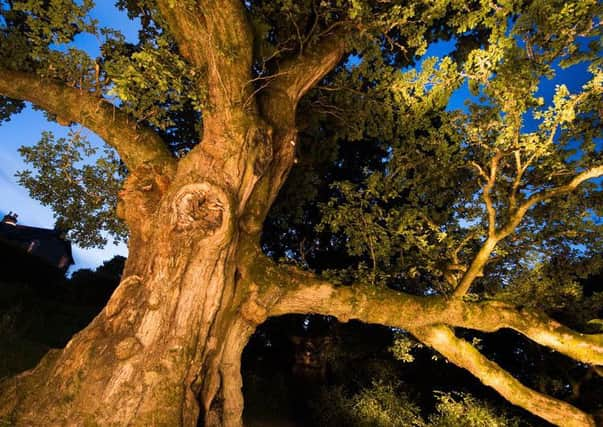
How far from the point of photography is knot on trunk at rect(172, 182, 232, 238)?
18.2 ft

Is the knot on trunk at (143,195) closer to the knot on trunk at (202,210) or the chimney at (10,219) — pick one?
the knot on trunk at (202,210)

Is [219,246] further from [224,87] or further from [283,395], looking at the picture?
[283,395]

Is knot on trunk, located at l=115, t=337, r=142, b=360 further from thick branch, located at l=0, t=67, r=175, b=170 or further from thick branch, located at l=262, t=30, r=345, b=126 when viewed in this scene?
thick branch, located at l=262, t=30, r=345, b=126

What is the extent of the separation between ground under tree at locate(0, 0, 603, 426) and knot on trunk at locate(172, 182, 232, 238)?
0.02m

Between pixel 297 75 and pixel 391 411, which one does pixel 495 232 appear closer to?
pixel 297 75

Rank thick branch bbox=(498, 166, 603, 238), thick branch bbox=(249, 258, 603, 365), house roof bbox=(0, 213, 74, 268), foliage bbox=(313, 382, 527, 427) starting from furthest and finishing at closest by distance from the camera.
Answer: house roof bbox=(0, 213, 74, 268), foliage bbox=(313, 382, 527, 427), thick branch bbox=(249, 258, 603, 365), thick branch bbox=(498, 166, 603, 238)

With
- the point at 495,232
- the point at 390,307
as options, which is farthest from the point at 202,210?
the point at 495,232

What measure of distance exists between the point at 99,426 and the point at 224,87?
5677 millimetres

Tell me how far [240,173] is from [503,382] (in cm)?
691

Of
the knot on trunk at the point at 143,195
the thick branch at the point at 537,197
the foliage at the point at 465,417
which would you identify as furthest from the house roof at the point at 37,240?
the thick branch at the point at 537,197

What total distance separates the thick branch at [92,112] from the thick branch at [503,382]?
274 inches

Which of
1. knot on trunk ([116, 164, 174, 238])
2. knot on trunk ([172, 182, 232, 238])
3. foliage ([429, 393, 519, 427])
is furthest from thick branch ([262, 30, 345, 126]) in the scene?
foliage ([429, 393, 519, 427])

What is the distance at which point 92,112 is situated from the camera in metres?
6.76

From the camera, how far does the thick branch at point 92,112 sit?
6.68 m
